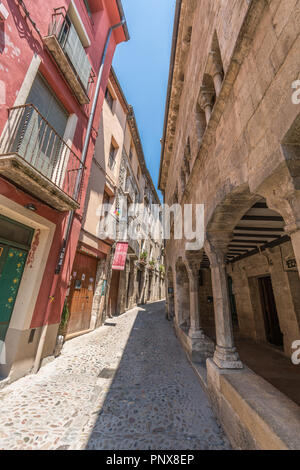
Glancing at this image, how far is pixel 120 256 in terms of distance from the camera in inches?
378

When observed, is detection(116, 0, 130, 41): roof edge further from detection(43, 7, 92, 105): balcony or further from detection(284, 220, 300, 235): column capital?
detection(284, 220, 300, 235): column capital

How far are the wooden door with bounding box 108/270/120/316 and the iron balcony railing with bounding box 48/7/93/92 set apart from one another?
922cm

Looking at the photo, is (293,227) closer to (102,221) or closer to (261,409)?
(261,409)

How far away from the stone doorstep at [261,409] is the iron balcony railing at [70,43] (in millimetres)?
8105

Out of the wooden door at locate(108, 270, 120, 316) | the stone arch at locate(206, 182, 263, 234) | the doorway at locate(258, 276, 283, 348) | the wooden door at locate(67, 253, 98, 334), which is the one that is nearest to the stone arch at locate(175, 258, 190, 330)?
the doorway at locate(258, 276, 283, 348)

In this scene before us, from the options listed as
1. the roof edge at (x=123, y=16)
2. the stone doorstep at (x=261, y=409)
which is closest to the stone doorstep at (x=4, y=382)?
the stone doorstep at (x=261, y=409)

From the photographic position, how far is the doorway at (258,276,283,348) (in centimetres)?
616

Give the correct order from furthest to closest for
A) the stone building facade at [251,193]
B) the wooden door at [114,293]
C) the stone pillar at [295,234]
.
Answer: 1. the wooden door at [114,293]
2. the stone building facade at [251,193]
3. the stone pillar at [295,234]

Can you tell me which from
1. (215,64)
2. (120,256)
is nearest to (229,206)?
(215,64)

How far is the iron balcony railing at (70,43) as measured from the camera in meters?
5.05

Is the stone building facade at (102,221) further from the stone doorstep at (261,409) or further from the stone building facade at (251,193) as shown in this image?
the stone doorstep at (261,409)

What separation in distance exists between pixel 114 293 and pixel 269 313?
8.34 metres

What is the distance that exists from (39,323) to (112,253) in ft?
18.6
